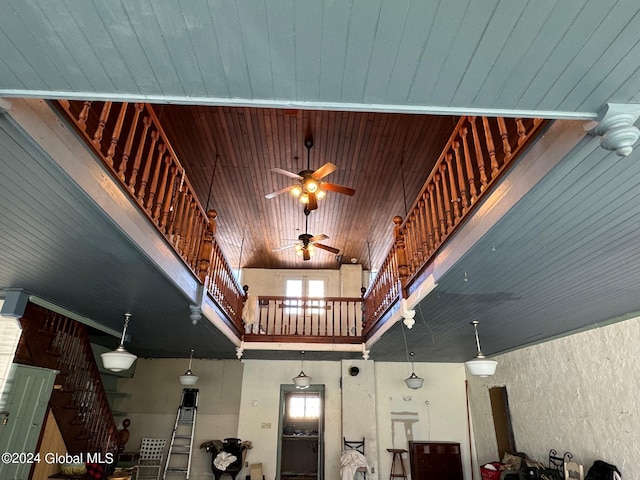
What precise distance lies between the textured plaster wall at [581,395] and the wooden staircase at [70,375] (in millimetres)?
7196

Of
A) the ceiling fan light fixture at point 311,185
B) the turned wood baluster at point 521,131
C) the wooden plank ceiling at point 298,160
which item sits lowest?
the turned wood baluster at point 521,131

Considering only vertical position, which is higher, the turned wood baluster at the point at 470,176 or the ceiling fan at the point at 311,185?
the ceiling fan at the point at 311,185

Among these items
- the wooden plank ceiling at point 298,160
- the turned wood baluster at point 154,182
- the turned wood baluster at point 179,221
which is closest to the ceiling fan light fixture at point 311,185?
the wooden plank ceiling at point 298,160

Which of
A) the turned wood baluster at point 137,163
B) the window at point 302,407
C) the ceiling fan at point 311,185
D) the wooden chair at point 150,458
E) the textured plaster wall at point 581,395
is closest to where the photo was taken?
the turned wood baluster at point 137,163

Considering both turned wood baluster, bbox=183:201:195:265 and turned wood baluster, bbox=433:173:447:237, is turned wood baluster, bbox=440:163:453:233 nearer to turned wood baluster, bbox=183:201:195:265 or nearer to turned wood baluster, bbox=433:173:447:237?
turned wood baluster, bbox=433:173:447:237

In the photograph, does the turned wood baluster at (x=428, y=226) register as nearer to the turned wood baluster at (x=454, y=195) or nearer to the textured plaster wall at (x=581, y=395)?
the turned wood baluster at (x=454, y=195)

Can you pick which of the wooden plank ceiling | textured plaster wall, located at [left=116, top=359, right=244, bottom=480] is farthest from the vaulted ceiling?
textured plaster wall, located at [left=116, top=359, right=244, bottom=480]

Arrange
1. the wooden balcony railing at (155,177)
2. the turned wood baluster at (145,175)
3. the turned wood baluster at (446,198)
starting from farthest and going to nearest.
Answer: the turned wood baluster at (446,198)
the turned wood baluster at (145,175)
the wooden balcony railing at (155,177)

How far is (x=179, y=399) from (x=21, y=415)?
186 inches

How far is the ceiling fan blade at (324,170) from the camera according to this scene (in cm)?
513

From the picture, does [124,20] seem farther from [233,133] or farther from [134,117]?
[233,133]

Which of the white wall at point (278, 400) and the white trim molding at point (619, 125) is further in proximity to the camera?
the white wall at point (278, 400)

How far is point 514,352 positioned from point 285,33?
24.8 feet

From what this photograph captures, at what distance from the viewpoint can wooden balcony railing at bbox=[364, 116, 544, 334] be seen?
2766 mm
